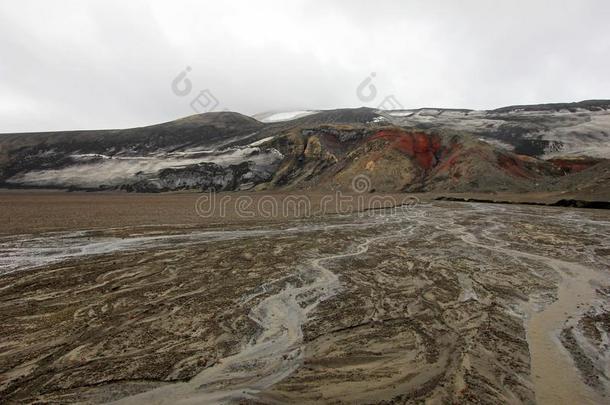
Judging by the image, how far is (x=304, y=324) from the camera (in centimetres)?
713

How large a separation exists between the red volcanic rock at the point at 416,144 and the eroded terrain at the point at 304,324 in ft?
135

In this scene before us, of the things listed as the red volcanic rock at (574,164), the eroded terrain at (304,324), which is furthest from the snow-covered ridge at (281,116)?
the eroded terrain at (304,324)

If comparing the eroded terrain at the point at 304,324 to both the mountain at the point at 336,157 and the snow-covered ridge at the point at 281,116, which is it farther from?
the snow-covered ridge at the point at 281,116

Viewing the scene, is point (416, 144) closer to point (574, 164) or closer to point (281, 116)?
point (574, 164)

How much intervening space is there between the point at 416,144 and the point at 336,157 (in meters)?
11.7

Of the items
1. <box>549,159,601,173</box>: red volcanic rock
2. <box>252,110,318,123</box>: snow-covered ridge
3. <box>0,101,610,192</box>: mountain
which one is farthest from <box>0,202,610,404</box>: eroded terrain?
<box>252,110,318,123</box>: snow-covered ridge

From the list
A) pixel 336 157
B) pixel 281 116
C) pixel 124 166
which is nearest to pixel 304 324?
pixel 336 157

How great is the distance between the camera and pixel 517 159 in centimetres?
5216

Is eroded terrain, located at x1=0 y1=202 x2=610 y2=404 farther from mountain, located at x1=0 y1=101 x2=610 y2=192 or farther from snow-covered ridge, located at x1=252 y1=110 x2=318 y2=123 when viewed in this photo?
snow-covered ridge, located at x1=252 y1=110 x2=318 y2=123

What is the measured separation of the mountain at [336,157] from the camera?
163ft

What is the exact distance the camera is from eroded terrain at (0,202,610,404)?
4957 millimetres

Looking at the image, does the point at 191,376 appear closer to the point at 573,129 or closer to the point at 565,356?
the point at 565,356

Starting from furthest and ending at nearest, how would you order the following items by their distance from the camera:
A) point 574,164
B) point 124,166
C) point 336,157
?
point 124,166
point 336,157
point 574,164

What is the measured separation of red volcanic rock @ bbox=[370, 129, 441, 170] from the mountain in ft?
0.46
